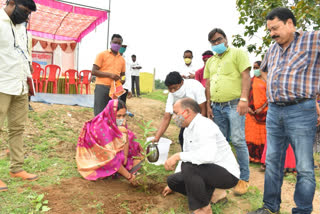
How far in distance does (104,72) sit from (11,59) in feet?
5.05

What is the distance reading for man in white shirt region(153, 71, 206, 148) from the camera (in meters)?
3.00

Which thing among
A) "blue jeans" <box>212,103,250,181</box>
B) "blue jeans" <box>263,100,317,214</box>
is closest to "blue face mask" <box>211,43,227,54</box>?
"blue jeans" <box>212,103,250,181</box>

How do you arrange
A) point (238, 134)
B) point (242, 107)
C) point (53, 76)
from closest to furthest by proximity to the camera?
point (242, 107)
point (238, 134)
point (53, 76)

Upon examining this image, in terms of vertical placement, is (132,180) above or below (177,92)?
below

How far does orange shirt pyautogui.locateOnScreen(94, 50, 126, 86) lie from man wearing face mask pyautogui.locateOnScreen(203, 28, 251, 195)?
176 centimetres

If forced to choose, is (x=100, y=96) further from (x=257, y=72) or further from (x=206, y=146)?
(x=257, y=72)

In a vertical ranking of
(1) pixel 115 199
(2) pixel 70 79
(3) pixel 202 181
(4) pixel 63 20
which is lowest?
(1) pixel 115 199

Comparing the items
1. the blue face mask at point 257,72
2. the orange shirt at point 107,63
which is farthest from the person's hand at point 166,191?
the blue face mask at point 257,72

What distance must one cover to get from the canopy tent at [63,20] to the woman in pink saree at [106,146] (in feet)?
24.1

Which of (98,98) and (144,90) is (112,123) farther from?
(144,90)

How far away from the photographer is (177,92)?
312cm

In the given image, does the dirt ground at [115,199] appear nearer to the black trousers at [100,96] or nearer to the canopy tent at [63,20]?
the black trousers at [100,96]

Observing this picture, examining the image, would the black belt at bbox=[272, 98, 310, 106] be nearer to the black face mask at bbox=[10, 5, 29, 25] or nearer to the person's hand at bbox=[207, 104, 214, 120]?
the person's hand at bbox=[207, 104, 214, 120]

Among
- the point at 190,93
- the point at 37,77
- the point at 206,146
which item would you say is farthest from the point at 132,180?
the point at 37,77
